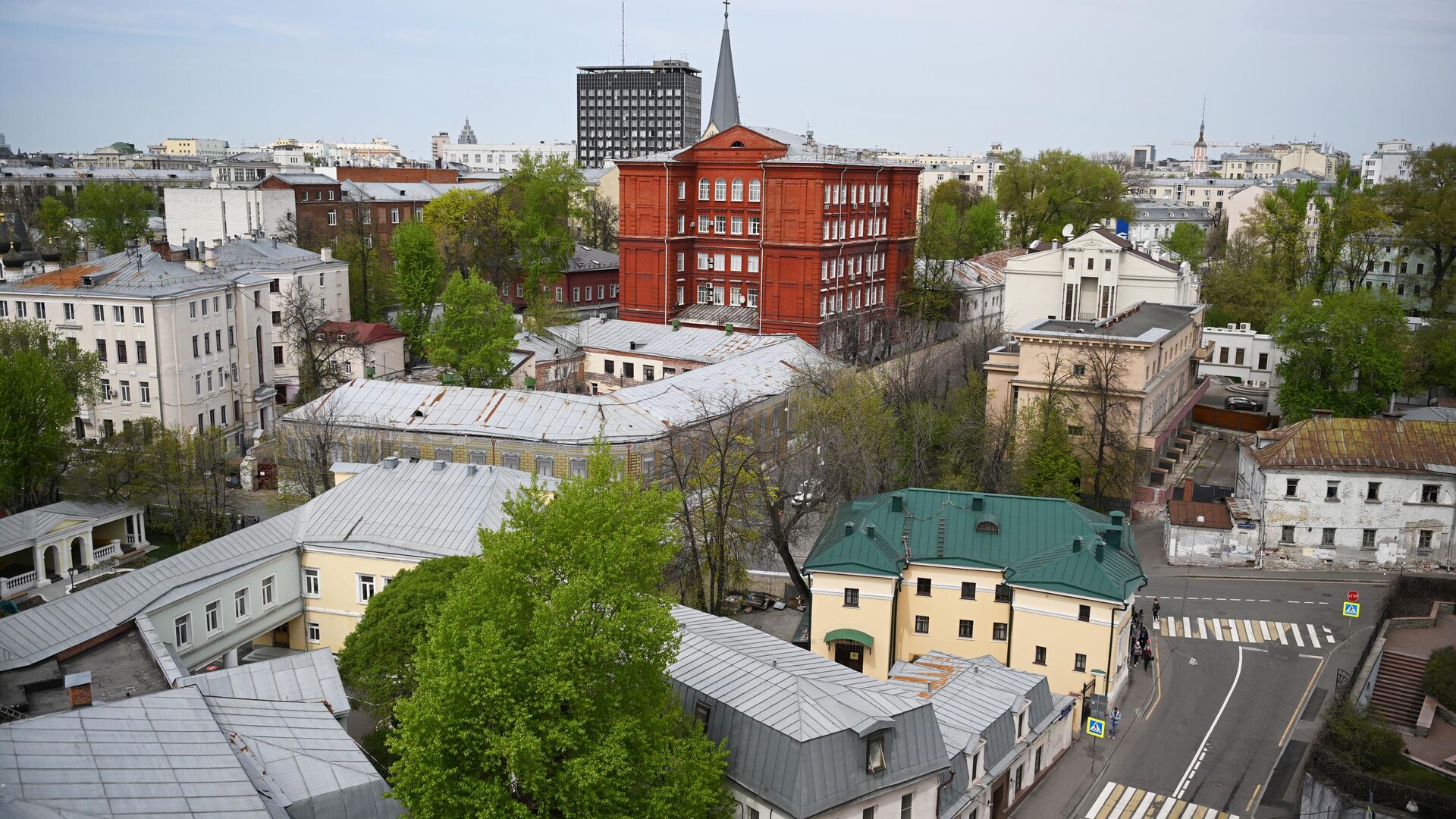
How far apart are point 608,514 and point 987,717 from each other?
11841 mm

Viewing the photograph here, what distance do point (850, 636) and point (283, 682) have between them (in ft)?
51.4

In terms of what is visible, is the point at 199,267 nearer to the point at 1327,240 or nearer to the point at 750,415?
the point at 750,415

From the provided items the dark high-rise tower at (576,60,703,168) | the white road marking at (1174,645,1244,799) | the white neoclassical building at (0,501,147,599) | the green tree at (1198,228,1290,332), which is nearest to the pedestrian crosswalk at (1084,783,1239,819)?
the white road marking at (1174,645,1244,799)

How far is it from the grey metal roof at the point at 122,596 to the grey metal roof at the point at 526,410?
1158cm

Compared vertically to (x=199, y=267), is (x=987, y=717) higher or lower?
lower

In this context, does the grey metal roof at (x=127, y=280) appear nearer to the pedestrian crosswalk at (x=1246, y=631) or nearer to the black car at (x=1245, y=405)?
the pedestrian crosswalk at (x=1246, y=631)

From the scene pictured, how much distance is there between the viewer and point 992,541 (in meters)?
33.6

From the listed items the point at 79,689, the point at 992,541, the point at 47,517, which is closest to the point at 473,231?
the point at 47,517

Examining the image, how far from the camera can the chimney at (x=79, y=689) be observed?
21.6 m

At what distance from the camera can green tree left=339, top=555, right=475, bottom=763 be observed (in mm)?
26750

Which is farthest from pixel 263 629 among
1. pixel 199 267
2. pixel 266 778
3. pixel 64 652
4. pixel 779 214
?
pixel 779 214

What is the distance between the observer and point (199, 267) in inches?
2344

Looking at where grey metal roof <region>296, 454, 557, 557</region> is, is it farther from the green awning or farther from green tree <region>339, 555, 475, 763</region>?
the green awning

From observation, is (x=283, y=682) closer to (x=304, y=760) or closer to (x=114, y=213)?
(x=304, y=760)
